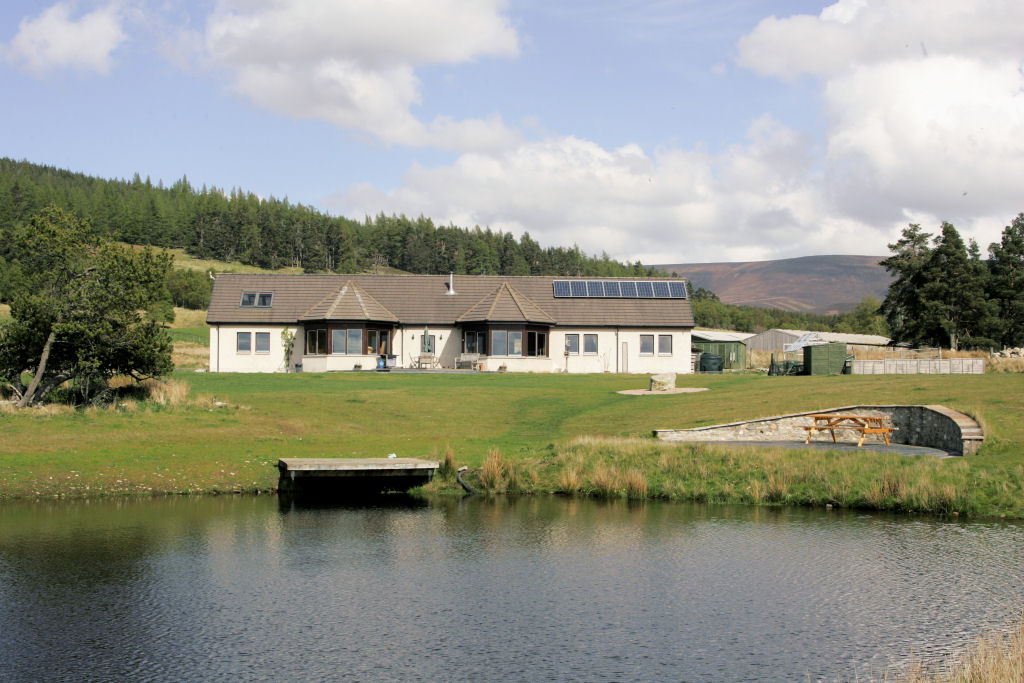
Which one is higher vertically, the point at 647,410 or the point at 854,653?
the point at 647,410

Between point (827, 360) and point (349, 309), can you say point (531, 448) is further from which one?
point (349, 309)

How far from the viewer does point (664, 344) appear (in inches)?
2034

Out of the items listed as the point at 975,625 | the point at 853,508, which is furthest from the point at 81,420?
the point at 975,625

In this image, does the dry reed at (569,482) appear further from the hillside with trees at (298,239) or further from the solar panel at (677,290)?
the hillside with trees at (298,239)

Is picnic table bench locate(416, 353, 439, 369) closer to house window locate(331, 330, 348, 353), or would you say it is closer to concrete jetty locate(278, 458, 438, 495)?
house window locate(331, 330, 348, 353)

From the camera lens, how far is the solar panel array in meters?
53.4

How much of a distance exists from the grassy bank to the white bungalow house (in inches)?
631

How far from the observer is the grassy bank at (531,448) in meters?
20.0

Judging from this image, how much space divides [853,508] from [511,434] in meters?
10.5

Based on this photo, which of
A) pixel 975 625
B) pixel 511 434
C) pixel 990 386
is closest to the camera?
pixel 975 625

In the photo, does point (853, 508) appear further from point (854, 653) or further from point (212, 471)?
point (212, 471)

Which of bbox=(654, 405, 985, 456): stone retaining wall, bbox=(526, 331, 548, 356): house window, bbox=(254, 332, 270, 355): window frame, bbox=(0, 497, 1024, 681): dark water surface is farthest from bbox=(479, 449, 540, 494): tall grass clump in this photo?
bbox=(254, 332, 270, 355): window frame

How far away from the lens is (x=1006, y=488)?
62.4 feet

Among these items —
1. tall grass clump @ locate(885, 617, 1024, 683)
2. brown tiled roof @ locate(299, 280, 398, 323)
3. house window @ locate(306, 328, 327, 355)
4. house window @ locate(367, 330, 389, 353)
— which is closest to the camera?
tall grass clump @ locate(885, 617, 1024, 683)
